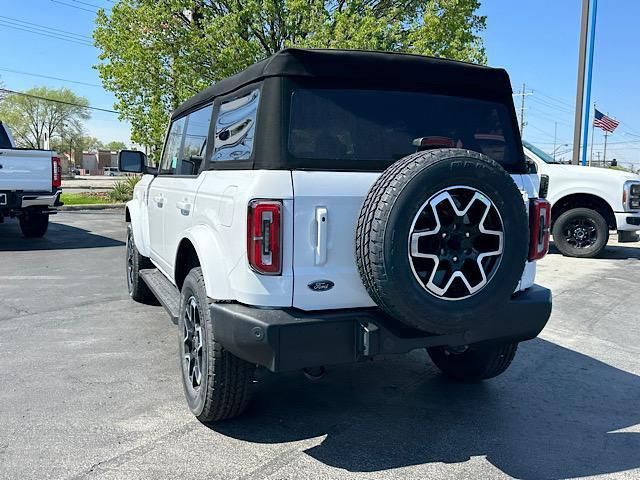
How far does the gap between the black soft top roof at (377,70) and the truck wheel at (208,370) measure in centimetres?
121

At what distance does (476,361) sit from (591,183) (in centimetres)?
730

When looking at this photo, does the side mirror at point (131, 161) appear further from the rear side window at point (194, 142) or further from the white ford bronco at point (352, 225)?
the white ford bronco at point (352, 225)

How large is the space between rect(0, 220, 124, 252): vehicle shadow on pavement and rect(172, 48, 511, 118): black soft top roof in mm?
7892

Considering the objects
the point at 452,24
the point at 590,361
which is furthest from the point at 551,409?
the point at 452,24

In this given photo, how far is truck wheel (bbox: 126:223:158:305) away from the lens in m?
5.85

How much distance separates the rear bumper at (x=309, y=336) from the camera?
8.77 ft

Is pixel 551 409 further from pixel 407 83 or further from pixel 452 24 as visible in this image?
pixel 452 24

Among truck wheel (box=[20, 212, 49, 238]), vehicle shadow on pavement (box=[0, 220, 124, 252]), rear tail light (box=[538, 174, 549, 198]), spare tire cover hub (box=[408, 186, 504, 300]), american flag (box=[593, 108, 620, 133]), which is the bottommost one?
vehicle shadow on pavement (box=[0, 220, 124, 252])

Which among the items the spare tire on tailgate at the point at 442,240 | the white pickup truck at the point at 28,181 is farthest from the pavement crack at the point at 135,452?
the white pickup truck at the point at 28,181

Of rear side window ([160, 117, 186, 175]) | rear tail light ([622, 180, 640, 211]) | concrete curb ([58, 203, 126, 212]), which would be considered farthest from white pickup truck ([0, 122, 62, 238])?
rear tail light ([622, 180, 640, 211])

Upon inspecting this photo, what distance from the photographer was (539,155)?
1053 cm

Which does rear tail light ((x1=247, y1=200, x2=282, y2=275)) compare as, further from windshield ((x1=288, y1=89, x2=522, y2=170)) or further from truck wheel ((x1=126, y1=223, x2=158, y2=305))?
truck wheel ((x1=126, y1=223, x2=158, y2=305))

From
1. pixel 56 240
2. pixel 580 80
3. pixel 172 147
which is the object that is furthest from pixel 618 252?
pixel 56 240

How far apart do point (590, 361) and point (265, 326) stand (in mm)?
3220
